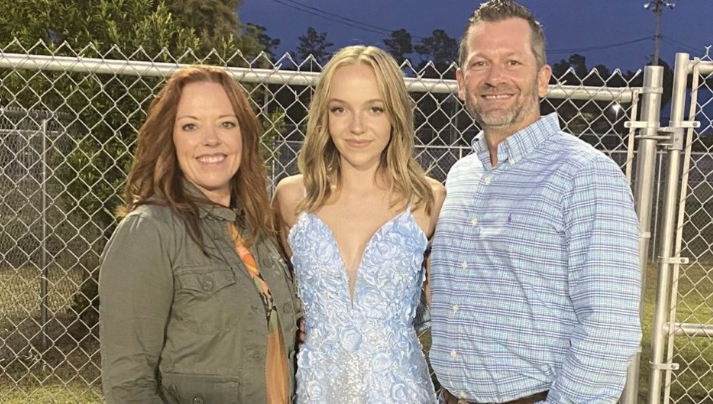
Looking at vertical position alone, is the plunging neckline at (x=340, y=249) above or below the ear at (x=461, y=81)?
below

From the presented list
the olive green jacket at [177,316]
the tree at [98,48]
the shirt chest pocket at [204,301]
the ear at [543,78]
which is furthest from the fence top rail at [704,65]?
the tree at [98,48]

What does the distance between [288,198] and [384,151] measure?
446mm

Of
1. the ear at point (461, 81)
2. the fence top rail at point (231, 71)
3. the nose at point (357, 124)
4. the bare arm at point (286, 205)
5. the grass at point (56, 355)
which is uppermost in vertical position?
the fence top rail at point (231, 71)

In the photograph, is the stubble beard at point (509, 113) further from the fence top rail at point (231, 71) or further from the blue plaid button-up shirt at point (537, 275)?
the fence top rail at point (231, 71)

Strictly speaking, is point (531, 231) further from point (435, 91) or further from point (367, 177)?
point (435, 91)

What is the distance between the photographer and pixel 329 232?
2.62 metres

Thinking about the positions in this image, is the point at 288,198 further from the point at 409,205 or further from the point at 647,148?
the point at 647,148

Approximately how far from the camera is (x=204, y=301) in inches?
78.5

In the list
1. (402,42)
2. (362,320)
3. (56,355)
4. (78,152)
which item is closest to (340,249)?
(362,320)

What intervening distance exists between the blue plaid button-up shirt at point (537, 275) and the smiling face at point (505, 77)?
0.08 metres

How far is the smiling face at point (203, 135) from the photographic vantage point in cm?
215

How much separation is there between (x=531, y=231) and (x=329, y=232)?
2.77ft

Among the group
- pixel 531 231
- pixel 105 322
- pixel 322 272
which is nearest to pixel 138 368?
pixel 105 322

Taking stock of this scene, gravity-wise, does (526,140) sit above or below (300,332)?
above
